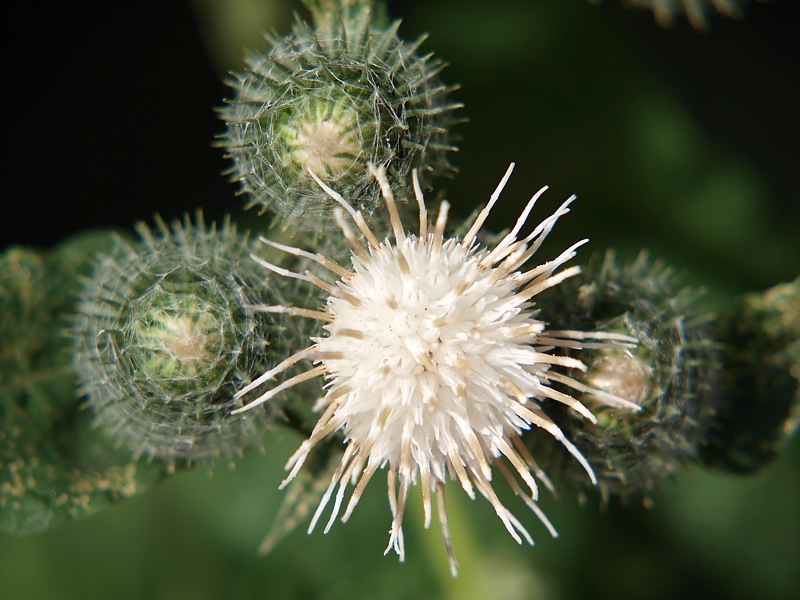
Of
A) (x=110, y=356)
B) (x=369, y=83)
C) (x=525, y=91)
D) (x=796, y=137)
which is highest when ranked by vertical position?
(x=796, y=137)

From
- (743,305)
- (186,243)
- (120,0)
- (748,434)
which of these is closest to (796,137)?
(743,305)

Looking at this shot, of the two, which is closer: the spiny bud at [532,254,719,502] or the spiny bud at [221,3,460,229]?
the spiny bud at [221,3,460,229]

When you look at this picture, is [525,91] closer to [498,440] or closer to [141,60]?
[141,60]

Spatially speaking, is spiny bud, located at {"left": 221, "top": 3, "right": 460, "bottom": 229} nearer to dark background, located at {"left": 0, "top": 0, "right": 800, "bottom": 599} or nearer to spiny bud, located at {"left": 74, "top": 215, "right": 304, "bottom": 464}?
spiny bud, located at {"left": 74, "top": 215, "right": 304, "bottom": 464}

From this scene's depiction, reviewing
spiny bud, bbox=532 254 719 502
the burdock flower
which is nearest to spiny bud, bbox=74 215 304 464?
the burdock flower

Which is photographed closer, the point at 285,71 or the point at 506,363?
the point at 506,363

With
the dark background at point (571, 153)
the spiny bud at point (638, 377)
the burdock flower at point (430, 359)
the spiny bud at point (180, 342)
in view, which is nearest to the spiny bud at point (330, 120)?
the burdock flower at point (430, 359)

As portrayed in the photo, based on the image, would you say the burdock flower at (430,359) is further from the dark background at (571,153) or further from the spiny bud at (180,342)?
the dark background at (571,153)
